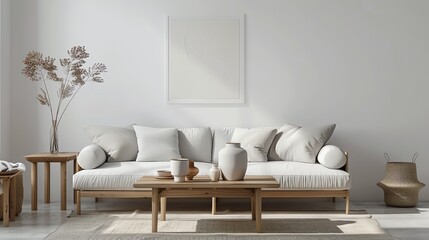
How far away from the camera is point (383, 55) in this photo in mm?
7008

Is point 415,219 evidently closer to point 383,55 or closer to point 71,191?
point 383,55

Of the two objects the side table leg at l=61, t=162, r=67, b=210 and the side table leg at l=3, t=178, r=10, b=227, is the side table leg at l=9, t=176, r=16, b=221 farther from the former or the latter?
the side table leg at l=61, t=162, r=67, b=210

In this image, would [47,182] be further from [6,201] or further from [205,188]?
[205,188]

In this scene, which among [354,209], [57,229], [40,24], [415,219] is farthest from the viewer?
[40,24]

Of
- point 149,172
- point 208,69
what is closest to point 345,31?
point 208,69

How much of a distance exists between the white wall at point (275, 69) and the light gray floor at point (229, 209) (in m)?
0.60

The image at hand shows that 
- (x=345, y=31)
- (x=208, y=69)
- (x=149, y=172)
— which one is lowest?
(x=149, y=172)

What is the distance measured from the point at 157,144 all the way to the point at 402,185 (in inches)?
101

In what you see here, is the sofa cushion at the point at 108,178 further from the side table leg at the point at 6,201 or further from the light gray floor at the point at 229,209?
the side table leg at the point at 6,201

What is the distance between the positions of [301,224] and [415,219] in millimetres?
1153

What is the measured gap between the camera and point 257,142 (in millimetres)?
6449

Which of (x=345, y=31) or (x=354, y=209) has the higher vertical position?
(x=345, y=31)

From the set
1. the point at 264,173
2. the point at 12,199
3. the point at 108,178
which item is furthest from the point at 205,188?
the point at 12,199

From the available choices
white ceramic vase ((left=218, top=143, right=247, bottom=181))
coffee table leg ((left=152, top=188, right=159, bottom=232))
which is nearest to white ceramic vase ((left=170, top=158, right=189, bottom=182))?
coffee table leg ((left=152, top=188, right=159, bottom=232))
